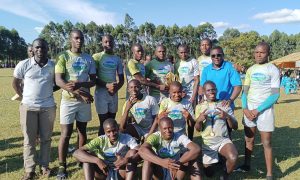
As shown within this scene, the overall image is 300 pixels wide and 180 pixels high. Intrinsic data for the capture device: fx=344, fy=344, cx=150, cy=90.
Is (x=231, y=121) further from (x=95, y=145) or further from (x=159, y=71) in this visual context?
(x=95, y=145)

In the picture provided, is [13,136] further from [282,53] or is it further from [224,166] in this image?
[282,53]

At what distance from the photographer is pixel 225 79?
19.2 feet

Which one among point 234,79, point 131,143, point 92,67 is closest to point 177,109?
point 131,143

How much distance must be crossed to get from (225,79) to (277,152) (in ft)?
8.18

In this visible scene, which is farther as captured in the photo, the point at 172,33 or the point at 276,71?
the point at 172,33

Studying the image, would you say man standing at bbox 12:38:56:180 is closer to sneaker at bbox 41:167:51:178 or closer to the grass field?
sneaker at bbox 41:167:51:178

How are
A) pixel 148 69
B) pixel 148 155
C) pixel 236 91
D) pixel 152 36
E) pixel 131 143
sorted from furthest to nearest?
pixel 152 36, pixel 148 69, pixel 236 91, pixel 131 143, pixel 148 155

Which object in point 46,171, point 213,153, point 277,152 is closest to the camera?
point 213,153

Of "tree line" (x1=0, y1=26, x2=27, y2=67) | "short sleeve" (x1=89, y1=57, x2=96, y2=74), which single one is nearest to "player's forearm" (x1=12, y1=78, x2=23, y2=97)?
"short sleeve" (x1=89, y1=57, x2=96, y2=74)

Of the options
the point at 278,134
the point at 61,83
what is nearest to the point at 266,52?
the point at 61,83

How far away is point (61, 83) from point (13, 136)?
4.40 meters

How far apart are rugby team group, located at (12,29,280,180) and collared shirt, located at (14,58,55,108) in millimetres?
14

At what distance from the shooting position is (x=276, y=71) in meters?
5.46

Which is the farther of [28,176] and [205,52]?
[205,52]
